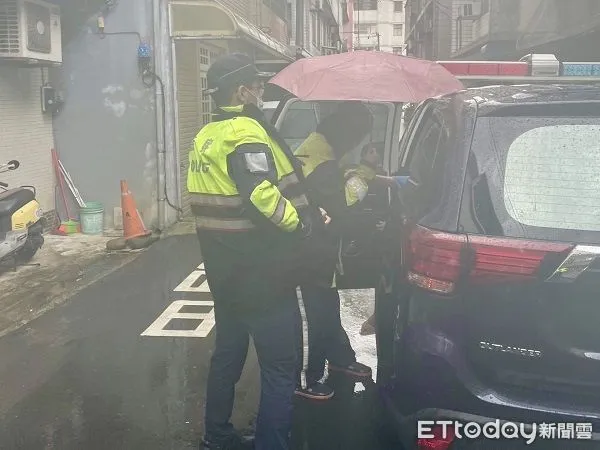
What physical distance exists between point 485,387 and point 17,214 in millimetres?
6301

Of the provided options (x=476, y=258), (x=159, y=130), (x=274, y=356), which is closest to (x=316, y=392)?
(x=274, y=356)

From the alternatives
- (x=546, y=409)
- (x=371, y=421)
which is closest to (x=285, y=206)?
(x=546, y=409)

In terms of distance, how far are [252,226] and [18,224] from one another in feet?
17.3

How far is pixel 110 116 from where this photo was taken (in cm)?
1005

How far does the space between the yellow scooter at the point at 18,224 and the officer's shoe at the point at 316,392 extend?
4.35 metres

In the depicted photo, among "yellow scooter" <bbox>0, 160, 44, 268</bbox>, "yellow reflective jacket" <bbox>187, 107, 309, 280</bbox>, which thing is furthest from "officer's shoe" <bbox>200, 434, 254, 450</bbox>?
"yellow scooter" <bbox>0, 160, 44, 268</bbox>

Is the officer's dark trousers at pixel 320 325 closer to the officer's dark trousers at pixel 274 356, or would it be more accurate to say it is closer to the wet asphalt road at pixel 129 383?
the wet asphalt road at pixel 129 383

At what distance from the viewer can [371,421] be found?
4.04 meters

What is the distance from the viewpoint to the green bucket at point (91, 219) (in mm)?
9830

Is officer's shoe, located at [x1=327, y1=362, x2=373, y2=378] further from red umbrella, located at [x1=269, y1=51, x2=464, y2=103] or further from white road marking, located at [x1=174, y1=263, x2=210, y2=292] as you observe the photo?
white road marking, located at [x1=174, y1=263, x2=210, y2=292]

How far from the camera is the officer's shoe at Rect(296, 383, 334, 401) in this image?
4.26m

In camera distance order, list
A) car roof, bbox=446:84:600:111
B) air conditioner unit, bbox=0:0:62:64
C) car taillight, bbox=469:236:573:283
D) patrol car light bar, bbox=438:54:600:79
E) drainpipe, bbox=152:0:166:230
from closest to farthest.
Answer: car taillight, bbox=469:236:573:283 < car roof, bbox=446:84:600:111 < patrol car light bar, bbox=438:54:600:79 < air conditioner unit, bbox=0:0:62:64 < drainpipe, bbox=152:0:166:230

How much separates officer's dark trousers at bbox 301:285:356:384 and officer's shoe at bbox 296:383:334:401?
6 centimetres

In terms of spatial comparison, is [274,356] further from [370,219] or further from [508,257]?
[370,219]
